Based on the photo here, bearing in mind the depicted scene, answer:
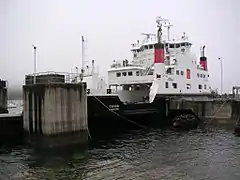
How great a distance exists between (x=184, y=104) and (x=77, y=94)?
14.3m

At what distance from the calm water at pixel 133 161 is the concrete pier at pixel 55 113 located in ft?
2.95

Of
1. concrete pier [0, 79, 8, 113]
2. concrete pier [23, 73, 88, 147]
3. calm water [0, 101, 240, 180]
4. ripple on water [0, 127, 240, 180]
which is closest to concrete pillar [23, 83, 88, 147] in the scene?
concrete pier [23, 73, 88, 147]

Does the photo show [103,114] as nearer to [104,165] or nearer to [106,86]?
[104,165]

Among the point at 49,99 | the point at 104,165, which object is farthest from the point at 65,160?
the point at 49,99

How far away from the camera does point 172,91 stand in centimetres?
3036

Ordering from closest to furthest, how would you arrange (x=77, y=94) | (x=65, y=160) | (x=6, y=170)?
(x=6, y=170), (x=65, y=160), (x=77, y=94)

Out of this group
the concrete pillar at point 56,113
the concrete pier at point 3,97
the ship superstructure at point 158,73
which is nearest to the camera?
the concrete pillar at point 56,113

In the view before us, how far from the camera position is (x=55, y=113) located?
15914 mm

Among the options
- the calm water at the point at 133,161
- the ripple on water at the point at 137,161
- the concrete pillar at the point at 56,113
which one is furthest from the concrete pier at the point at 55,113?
the ripple on water at the point at 137,161

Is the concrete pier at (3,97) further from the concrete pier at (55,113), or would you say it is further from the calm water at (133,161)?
the calm water at (133,161)

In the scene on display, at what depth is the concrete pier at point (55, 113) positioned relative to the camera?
1580 cm

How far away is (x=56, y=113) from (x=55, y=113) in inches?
2.5

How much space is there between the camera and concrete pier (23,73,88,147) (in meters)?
15.8

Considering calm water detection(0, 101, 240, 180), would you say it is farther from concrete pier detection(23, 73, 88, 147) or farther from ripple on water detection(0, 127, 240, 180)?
concrete pier detection(23, 73, 88, 147)
